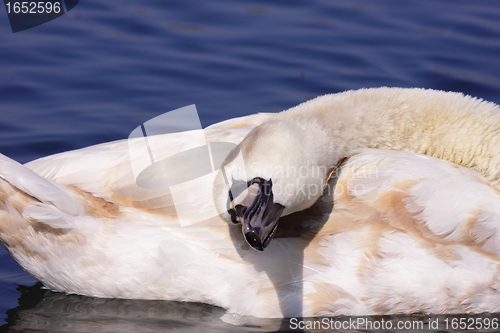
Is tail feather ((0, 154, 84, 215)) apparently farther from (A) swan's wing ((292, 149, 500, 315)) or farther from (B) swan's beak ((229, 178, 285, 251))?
(A) swan's wing ((292, 149, 500, 315))

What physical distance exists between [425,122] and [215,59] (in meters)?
3.82

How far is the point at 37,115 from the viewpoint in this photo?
6.69m

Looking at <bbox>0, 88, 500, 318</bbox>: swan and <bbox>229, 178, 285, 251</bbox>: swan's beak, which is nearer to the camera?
<bbox>229, 178, 285, 251</bbox>: swan's beak

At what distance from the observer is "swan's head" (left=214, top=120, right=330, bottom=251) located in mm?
3307

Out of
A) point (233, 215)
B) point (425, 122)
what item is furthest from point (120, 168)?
point (425, 122)

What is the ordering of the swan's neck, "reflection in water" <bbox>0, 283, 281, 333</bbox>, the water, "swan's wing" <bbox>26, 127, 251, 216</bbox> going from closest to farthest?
"reflection in water" <bbox>0, 283, 281, 333</bbox>, "swan's wing" <bbox>26, 127, 251, 216</bbox>, the swan's neck, the water

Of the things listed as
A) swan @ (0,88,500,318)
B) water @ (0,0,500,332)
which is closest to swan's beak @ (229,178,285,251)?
swan @ (0,88,500,318)

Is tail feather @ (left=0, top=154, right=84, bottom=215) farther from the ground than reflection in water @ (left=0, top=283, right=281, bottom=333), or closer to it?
farther from the ground

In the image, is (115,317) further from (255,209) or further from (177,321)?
(255,209)

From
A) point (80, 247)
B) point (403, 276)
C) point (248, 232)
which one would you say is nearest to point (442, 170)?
point (403, 276)

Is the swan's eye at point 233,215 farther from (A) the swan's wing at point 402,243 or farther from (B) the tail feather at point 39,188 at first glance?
(B) the tail feather at point 39,188

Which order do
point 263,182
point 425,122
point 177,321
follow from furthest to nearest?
1. point 425,122
2. point 177,321
3. point 263,182

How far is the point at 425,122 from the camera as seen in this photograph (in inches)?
176

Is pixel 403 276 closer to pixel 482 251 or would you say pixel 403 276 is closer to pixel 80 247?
pixel 482 251
